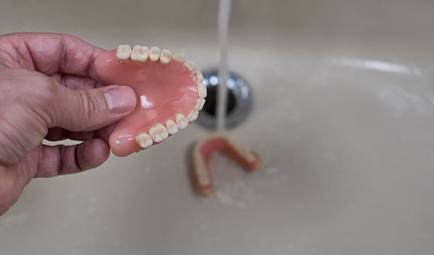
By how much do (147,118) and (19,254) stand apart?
0.25 meters

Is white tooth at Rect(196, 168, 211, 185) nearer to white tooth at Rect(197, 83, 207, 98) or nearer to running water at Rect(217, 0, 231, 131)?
running water at Rect(217, 0, 231, 131)

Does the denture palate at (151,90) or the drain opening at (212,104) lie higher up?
the denture palate at (151,90)

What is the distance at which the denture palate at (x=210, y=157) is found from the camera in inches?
27.0

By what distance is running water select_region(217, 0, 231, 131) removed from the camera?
667 millimetres

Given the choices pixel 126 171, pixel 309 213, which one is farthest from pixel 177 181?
pixel 309 213

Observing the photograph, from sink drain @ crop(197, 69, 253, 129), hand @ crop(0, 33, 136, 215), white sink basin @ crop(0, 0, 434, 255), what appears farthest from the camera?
sink drain @ crop(197, 69, 253, 129)

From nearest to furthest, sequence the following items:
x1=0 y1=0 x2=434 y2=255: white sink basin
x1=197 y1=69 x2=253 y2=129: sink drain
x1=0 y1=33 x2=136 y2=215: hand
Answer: x1=0 y1=33 x2=136 y2=215: hand < x1=0 y1=0 x2=434 y2=255: white sink basin < x1=197 y1=69 x2=253 y2=129: sink drain

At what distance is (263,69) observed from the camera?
0.79 metres

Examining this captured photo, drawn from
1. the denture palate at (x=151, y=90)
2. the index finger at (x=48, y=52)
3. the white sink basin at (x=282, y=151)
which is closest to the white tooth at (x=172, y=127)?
the denture palate at (x=151, y=90)

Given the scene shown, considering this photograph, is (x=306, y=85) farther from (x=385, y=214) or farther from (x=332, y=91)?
(x=385, y=214)

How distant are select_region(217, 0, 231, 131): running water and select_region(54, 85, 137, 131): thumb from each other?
0.21m

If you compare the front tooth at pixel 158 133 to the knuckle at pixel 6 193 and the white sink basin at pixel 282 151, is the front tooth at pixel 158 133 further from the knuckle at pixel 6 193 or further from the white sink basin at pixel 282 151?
the white sink basin at pixel 282 151

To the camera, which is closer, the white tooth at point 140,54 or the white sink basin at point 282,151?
the white tooth at point 140,54

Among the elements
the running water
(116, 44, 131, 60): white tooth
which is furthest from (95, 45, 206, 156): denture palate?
the running water
